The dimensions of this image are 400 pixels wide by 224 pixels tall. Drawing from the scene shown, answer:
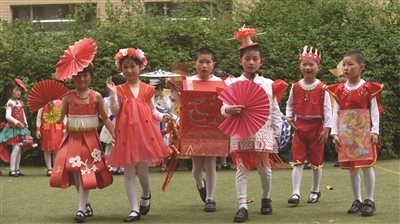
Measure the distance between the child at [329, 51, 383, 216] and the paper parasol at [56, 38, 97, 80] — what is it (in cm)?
245

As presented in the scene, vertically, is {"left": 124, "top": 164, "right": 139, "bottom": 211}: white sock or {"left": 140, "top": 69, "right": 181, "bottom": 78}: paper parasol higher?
{"left": 140, "top": 69, "right": 181, "bottom": 78}: paper parasol

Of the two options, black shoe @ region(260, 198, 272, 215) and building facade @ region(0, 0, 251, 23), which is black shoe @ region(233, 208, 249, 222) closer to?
black shoe @ region(260, 198, 272, 215)

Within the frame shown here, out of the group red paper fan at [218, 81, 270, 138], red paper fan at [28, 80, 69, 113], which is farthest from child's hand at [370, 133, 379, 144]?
red paper fan at [28, 80, 69, 113]

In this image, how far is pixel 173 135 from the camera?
8.91 m

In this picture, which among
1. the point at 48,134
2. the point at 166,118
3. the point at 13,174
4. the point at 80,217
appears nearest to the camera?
the point at 80,217

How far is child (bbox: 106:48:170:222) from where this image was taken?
24.1 ft

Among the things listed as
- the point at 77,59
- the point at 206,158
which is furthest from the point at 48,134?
the point at 77,59

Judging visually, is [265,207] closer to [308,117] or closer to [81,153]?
[308,117]

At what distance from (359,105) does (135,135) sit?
2180 millimetres

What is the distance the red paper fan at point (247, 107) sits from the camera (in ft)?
23.4

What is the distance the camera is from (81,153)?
7453mm

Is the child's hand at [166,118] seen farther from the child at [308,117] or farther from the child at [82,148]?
the child at [308,117]

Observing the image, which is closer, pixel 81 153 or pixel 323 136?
pixel 81 153

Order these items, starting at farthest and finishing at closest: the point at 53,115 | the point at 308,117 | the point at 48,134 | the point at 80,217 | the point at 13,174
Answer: the point at 48,134, the point at 13,174, the point at 53,115, the point at 308,117, the point at 80,217
